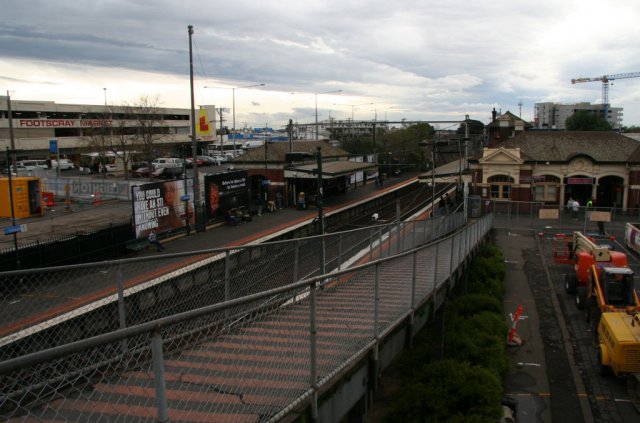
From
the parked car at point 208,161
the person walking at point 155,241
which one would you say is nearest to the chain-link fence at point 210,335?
the person walking at point 155,241

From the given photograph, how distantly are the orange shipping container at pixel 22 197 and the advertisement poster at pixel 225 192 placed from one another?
11077 millimetres

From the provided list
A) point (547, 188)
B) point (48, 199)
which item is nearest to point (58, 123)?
point (48, 199)

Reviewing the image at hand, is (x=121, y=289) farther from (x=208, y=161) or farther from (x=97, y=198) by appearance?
(x=208, y=161)

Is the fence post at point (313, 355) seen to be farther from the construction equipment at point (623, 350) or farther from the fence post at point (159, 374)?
the construction equipment at point (623, 350)

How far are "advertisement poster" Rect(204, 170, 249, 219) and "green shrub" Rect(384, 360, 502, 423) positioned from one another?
2059cm

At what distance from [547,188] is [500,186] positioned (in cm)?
391

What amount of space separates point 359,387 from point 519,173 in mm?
41794

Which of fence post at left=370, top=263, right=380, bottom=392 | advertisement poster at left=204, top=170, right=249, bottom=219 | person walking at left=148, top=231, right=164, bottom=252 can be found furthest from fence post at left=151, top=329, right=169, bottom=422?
advertisement poster at left=204, top=170, right=249, bottom=219

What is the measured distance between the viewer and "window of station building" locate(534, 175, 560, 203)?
44.9 meters

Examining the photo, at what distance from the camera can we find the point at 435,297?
11.9 metres

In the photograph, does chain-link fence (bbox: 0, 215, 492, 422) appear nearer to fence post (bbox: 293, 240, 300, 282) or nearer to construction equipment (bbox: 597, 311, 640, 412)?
fence post (bbox: 293, 240, 300, 282)

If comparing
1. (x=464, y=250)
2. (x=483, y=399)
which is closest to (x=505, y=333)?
(x=464, y=250)

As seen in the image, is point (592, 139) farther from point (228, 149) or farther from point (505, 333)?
point (228, 149)

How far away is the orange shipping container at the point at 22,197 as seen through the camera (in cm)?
3162
